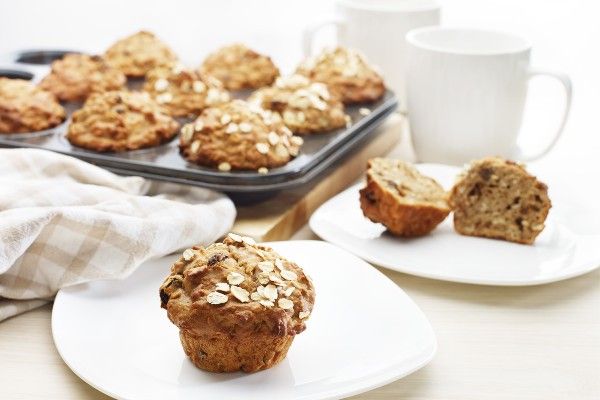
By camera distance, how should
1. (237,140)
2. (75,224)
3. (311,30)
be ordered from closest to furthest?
(75,224)
(237,140)
(311,30)

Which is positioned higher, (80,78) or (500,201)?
(80,78)

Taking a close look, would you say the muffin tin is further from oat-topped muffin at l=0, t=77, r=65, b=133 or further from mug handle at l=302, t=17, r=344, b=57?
mug handle at l=302, t=17, r=344, b=57

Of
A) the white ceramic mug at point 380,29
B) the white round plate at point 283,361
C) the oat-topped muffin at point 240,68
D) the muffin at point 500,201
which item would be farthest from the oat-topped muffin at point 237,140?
the white ceramic mug at point 380,29

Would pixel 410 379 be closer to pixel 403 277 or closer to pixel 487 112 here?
pixel 403 277

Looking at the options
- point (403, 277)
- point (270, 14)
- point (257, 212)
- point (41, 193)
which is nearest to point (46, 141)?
point (41, 193)

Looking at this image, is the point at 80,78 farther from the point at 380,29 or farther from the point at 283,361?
the point at 283,361

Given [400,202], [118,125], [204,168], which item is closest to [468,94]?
[400,202]
